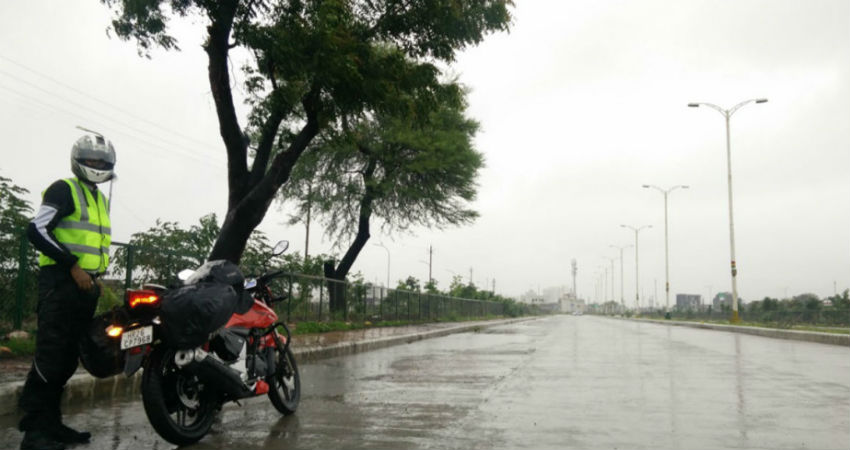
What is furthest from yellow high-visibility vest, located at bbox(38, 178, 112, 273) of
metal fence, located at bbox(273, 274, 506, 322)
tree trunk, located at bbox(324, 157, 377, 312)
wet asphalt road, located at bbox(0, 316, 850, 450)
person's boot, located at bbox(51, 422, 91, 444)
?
tree trunk, located at bbox(324, 157, 377, 312)

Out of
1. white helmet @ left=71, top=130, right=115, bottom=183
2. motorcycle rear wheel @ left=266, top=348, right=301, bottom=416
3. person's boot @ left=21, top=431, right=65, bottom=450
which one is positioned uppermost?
white helmet @ left=71, top=130, right=115, bottom=183

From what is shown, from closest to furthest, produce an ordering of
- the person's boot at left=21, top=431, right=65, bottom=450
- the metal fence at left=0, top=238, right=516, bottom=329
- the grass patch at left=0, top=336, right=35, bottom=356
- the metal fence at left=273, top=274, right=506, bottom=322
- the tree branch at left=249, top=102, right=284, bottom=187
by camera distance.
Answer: the person's boot at left=21, top=431, right=65, bottom=450 < the grass patch at left=0, top=336, right=35, bottom=356 < the metal fence at left=0, top=238, right=516, bottom=329 < the tree branch at left=249, top=102, right=284, bottom=187 < the metal fence at left=273, top=274, right=506, bottom=322

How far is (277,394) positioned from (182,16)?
1045 centimetres

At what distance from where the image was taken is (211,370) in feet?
16.6

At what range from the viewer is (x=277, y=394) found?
247 inches

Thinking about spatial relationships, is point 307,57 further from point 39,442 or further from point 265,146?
point 39,442

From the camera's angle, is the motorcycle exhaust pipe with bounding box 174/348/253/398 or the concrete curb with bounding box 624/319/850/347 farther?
the concrete curb with bounding box 624/319/850/347

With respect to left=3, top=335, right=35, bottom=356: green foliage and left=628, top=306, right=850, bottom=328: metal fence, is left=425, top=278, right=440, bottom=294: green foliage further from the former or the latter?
left=3, top=335, right=35, bottom=356: green foliage

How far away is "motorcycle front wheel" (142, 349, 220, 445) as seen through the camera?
476 cm

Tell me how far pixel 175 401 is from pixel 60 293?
42.1 inches

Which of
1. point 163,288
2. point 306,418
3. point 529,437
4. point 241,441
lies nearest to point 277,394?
point 306,418

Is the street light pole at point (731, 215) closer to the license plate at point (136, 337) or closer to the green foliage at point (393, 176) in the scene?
the green foliage at point (393, 176)

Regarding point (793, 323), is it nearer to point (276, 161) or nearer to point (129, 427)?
point (276, 161)

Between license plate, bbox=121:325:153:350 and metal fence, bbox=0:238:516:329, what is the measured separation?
86 cm
